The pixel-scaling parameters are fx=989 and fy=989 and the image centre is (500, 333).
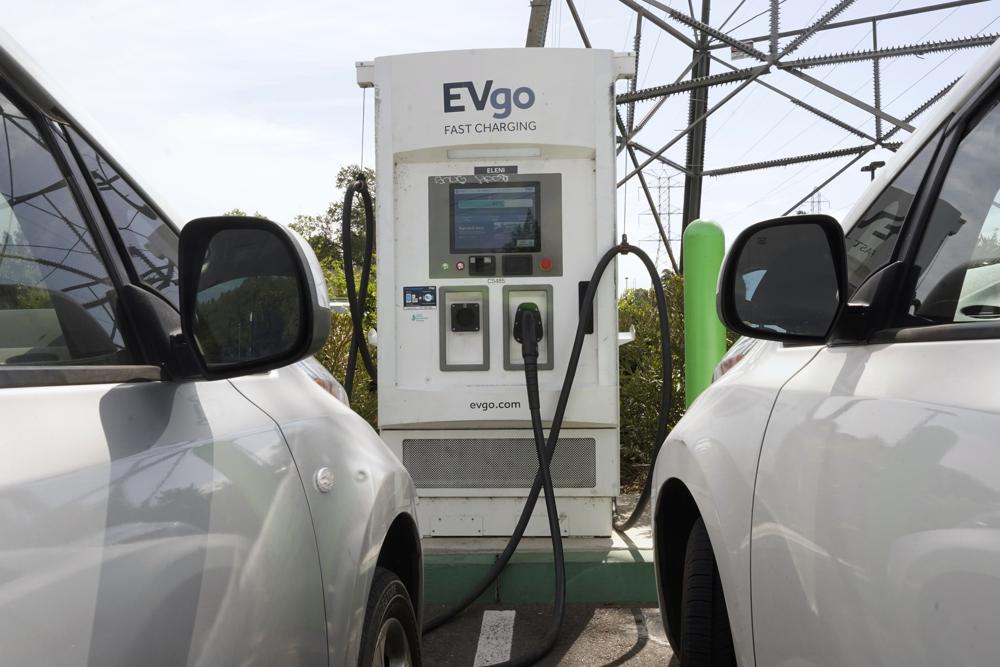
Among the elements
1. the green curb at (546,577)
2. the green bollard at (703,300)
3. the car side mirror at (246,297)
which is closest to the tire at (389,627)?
the car side mirror at (246,297)

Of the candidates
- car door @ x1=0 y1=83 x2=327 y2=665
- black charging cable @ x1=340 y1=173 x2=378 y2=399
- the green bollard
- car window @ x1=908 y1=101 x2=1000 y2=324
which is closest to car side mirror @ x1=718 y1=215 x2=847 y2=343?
car window @ x1=908 y1=101 x2=1000 y2=324

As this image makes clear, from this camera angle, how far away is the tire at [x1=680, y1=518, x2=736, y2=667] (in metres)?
2.48

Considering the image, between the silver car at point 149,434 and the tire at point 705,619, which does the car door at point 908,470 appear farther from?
the silver car at point 149,434

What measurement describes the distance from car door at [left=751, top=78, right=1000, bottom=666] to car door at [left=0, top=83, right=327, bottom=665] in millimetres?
885

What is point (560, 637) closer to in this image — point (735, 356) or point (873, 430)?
point (735, 356)

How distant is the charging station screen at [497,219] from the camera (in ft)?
16.2

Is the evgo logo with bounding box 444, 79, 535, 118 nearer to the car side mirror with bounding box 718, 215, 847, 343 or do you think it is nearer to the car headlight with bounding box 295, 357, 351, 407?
the car headlight with bounding box 295, 357, 351, 407

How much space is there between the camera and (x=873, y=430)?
4.96 feet

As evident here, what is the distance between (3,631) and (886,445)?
46.0 inches

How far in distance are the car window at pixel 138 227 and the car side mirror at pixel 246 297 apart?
7.3 inches

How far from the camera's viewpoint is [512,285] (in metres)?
4.93

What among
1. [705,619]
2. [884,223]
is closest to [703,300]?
[705,619]

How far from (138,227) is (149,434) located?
22.9 inches

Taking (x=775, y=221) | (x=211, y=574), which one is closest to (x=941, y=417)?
(x=775, y=221)
